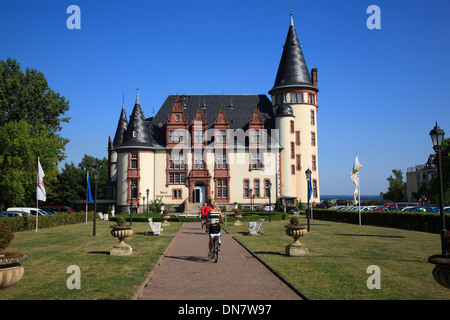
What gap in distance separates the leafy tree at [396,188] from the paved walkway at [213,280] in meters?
86.5

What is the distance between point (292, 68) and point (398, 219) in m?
33.8

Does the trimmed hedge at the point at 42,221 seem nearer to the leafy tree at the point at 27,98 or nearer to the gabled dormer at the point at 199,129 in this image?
the leafy tree at the point at 27,98

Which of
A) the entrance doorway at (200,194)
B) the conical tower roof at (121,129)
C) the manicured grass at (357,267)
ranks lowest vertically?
the manicured grass at (357,267)

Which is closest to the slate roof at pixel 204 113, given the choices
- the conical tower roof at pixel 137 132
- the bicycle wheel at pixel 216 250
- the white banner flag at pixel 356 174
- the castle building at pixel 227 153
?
the conical tower roof at pixel 137 132

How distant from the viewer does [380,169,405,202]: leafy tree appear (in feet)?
302

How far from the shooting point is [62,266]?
1325 centimetres

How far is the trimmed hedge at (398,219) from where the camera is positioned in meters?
25.9

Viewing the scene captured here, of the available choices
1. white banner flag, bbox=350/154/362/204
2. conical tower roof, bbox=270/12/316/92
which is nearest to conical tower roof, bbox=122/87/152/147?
conical tower roof, bbox=270/12/316/92

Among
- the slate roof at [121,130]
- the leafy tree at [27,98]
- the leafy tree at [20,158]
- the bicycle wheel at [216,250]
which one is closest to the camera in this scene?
the bicycle wheel at [216,250]

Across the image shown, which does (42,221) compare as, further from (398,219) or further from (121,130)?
(121,130)

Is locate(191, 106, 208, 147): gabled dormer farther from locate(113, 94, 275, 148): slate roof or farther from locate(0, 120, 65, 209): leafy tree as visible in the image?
locate(0, 120, 65, 209): leafy tree

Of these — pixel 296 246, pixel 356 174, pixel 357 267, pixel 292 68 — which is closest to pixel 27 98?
pixel 292 68
